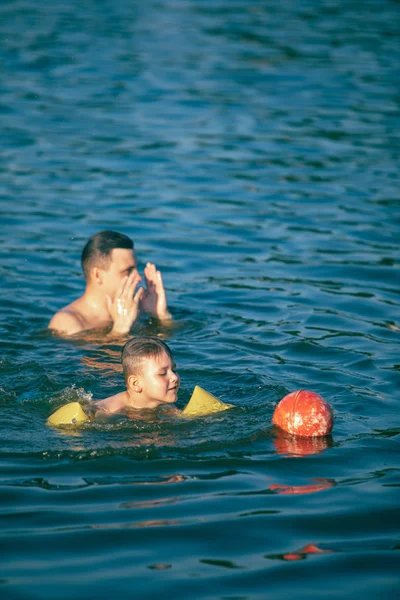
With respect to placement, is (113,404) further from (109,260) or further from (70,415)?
(109,260)

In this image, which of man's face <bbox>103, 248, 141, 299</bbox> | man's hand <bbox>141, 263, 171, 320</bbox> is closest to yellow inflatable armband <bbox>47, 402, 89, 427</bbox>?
man's face <bbox>103, 248, 141, 299</bbox>

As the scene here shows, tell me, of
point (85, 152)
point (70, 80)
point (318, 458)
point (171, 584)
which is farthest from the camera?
point (70, 80)

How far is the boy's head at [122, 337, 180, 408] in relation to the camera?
7.73 m

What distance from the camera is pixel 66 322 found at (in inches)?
393

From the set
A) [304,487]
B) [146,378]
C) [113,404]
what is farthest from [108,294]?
[304,487]

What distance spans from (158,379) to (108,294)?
2759 millimetres

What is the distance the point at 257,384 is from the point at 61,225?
235 inches

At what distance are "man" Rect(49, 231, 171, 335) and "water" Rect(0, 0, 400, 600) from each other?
0.34 metres

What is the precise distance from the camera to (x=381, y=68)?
22.8 m

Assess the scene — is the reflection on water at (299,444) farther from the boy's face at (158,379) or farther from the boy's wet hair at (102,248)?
the boy's wet hair at (102,248)

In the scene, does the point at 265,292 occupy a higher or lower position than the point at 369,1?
lower

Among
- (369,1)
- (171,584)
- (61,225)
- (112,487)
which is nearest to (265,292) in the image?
(61,225)

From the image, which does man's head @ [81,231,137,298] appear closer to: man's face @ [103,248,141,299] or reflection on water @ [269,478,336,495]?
man's face @ [103,248,141,299]

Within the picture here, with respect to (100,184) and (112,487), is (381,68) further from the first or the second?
(112,487)
